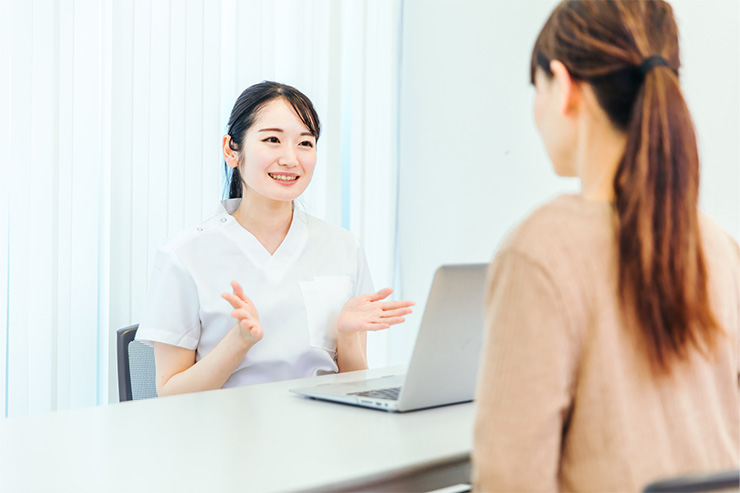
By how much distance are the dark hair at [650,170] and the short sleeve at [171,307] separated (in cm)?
123

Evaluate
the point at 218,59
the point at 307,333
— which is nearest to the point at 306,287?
the point at 307,333

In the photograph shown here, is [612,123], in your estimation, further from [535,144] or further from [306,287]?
[535,144]

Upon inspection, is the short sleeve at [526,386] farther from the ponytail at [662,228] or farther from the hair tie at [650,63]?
the hair tie at [650,63]

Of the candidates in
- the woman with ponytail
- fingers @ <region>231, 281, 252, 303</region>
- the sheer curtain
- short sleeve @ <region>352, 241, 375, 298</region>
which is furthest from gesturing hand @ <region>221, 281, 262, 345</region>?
the woman with ponytail

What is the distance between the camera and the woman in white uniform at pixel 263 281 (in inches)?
69.1

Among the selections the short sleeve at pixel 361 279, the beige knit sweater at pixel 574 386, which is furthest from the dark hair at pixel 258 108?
the beige knit sweater at pixel 574 386

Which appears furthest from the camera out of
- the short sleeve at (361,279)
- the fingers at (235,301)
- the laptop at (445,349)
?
the short sleeve at (361,279)

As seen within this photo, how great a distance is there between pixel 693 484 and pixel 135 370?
60.0 inches

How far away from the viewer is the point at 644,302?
2.34 feet

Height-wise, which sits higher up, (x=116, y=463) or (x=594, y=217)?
(x=594, y=217)

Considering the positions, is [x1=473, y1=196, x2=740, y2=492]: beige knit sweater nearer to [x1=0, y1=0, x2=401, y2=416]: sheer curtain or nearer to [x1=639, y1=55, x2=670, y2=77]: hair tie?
[x1=639, y1=55, x2=670, y2=77]: hair tie

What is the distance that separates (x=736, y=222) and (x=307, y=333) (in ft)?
4.42

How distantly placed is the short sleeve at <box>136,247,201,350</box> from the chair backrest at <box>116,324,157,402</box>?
0.11 metres

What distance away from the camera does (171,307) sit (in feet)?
5.78
